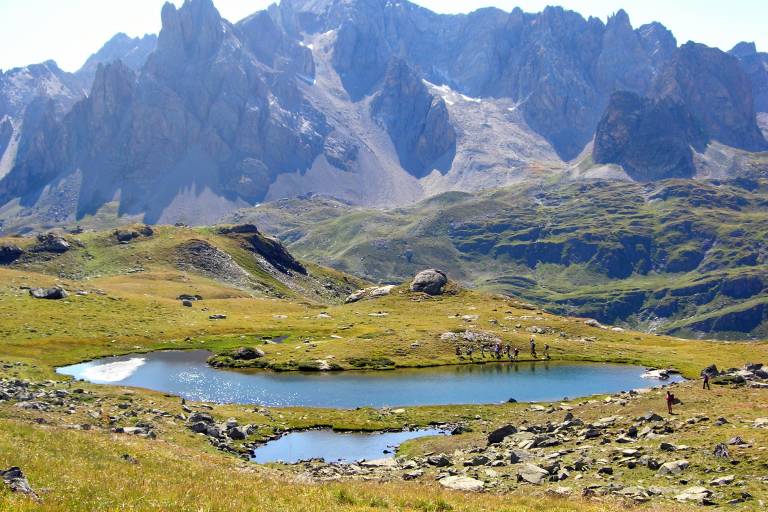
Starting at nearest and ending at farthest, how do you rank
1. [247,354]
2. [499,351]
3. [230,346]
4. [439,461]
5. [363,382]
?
[439,461] → [363,382] → [247,354] → [499,351] → [230,346]

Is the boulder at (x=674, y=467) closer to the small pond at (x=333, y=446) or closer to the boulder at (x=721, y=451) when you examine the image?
the boulder at (x=721, y=451)

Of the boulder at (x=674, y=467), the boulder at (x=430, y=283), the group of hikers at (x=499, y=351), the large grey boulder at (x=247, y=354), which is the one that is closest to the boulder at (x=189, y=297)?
the boulder at (x=430, y=283)

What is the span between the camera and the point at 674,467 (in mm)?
36812

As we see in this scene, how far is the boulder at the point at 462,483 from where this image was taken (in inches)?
1386

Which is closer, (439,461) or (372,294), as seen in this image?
(439,461)

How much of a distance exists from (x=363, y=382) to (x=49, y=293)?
274ft

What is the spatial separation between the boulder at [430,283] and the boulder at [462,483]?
143984 mm

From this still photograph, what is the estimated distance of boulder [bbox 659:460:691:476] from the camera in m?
36.6

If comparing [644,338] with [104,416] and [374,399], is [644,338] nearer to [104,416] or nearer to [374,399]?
[374,399]

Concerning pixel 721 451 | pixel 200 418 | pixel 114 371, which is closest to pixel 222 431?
pixel 200 418

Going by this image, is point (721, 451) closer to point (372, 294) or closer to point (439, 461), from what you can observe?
point (439, 461)

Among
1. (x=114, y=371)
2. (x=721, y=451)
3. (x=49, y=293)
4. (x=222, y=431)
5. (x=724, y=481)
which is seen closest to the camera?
(x=724, y=481)

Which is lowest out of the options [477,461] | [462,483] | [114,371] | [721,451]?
[114,371]

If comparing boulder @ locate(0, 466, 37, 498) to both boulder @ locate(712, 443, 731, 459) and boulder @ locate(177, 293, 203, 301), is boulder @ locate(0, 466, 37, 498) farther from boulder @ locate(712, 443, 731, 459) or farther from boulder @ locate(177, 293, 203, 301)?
boulder @ locate(177, 293, 203, 301)
